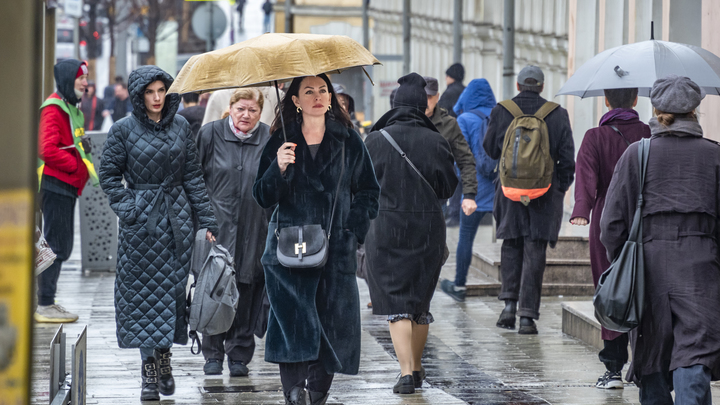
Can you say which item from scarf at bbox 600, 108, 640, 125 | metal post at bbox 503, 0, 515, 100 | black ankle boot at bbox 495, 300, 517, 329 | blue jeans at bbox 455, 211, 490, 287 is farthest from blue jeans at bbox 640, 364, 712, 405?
metal post at bbox 503, 0, 515, 100

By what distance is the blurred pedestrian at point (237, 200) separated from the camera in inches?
276

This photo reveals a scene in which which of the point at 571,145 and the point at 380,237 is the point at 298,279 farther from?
the point at 571,145

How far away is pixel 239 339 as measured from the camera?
7031mm

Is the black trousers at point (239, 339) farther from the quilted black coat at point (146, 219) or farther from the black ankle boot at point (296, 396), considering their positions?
the black ankle boot at point (296, 396)

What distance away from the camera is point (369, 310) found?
9820 millimetres

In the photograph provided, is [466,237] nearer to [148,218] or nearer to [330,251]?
[148,218]

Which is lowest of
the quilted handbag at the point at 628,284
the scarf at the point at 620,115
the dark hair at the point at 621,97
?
the quilted handbag at the point at 628,284

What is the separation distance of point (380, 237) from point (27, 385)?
5.17 metres

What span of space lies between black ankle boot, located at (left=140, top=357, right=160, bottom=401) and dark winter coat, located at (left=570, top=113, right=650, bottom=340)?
2.74 m

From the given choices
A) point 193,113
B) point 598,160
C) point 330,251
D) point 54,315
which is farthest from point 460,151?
point 193,113

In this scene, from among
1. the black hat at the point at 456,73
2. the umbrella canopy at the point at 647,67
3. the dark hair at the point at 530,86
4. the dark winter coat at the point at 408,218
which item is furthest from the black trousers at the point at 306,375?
the black hat at the point at 456,73

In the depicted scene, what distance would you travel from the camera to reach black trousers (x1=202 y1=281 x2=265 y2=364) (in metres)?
7.04

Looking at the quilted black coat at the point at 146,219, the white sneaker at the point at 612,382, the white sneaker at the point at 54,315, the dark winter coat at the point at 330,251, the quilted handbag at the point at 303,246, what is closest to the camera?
the quilted handbag at the point at 303,246

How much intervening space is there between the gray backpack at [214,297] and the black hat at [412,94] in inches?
57.3
